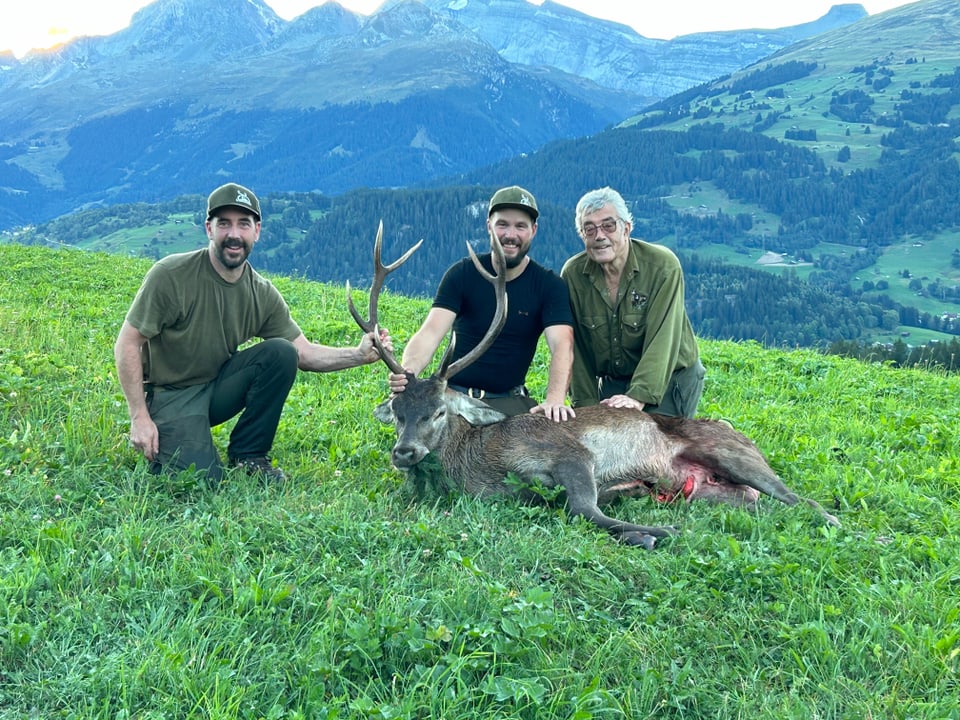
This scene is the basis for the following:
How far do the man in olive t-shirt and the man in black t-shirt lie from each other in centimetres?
95

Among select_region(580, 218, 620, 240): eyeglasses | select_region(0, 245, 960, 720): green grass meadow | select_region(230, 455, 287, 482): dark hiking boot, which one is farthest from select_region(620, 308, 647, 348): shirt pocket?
select_region(230, 455, 287, 482): dark hiking boot

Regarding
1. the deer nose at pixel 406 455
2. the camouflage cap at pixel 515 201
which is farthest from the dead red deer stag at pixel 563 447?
the camouflage cap at pixel 515 201

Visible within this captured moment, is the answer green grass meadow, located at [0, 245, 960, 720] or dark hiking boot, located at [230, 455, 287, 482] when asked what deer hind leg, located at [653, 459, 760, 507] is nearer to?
green grass meadow, located at [0, 245, 960, 720]

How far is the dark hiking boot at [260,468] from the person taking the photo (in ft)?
20.7

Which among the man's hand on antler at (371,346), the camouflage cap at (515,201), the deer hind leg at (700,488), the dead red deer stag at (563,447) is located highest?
the camouflage cap at (515,201)

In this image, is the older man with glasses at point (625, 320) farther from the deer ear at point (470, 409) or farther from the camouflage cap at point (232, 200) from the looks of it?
the camouflage cap at point (232, 200)

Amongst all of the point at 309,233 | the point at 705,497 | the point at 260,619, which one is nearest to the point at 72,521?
the point at 260,619

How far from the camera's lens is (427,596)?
4.26 m

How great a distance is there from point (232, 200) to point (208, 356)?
4.19ft

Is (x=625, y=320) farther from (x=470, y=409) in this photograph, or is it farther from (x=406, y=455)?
(x=406, y=455)

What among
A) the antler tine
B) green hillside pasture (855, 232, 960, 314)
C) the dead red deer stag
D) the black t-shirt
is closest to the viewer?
the dead red deer stag

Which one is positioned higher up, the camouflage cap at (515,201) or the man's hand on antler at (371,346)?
the camouflage cap at (515,201)

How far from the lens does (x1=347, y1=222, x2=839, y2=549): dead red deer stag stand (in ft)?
21.0

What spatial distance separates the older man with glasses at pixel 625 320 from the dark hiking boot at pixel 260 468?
9.41ft
